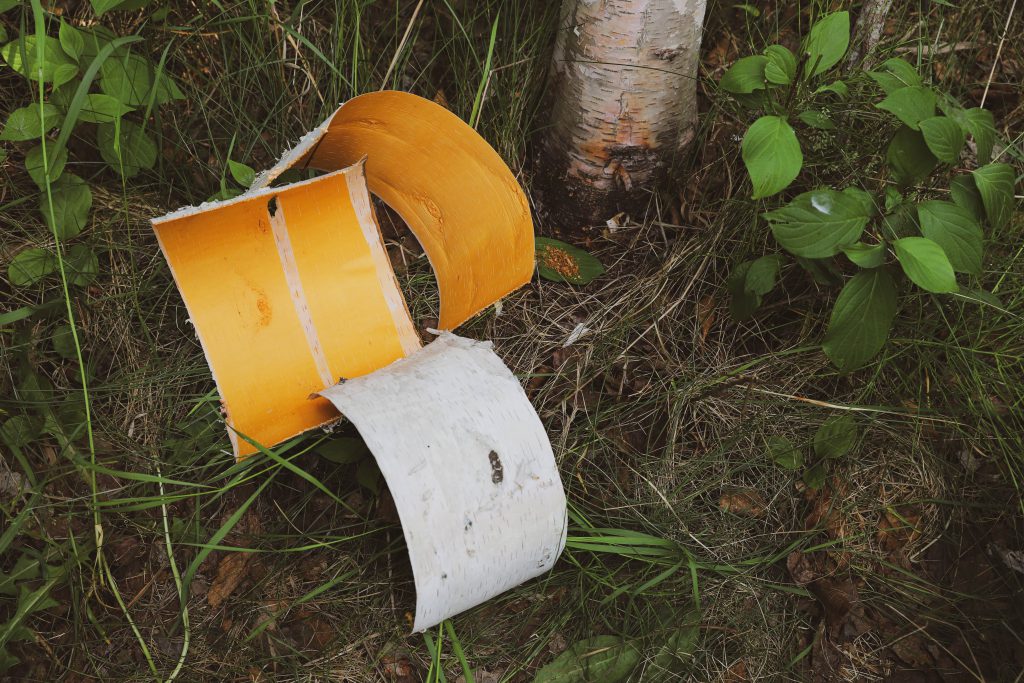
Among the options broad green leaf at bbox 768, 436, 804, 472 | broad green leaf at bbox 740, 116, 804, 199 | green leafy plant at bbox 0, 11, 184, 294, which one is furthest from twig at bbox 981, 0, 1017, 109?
green leafy plant at bbox 0, 11, 184, 294

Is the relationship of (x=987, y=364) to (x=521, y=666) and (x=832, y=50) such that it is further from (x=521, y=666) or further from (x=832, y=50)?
(x=521, y=666)

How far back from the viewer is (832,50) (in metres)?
1.40

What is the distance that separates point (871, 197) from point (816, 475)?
0.61 metres

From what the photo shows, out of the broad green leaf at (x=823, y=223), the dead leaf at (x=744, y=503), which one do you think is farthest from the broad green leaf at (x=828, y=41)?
the dead leaf at (x=744, y=503)

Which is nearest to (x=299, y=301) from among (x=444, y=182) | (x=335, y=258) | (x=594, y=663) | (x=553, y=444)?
(x=335, y=258)

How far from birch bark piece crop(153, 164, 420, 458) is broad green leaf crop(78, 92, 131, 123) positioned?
0.95 ft

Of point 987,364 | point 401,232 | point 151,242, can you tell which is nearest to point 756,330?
point 987,364

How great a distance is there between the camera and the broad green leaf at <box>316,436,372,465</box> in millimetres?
1589

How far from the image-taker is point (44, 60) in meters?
1.50

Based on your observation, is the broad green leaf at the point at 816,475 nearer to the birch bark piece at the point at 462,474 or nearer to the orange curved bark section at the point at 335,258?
the birch bark piece at the point at 462,474

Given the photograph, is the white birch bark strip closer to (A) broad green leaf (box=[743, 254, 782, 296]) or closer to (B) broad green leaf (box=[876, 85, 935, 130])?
(A) broad green leaf (box=[743, 254, 782, 296])

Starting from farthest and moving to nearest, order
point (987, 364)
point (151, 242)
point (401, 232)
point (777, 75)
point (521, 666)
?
1. point (401, 232)
2. point (151, 242)
3. point (987, 364)
4. point (521, 666)
5. point (777, 75)

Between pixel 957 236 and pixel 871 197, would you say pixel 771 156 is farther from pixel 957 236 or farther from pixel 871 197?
pixel 957 236

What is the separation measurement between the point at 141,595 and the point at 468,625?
68cm
